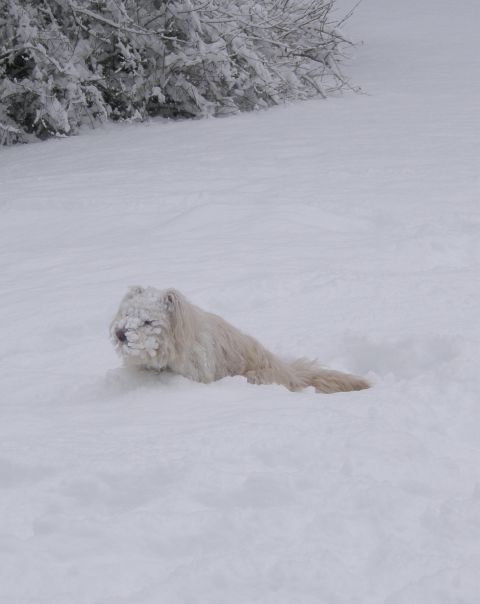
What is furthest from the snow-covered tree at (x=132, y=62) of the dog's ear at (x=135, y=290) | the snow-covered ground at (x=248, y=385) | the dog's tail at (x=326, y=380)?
the dog's tail at (x=326, y=380)

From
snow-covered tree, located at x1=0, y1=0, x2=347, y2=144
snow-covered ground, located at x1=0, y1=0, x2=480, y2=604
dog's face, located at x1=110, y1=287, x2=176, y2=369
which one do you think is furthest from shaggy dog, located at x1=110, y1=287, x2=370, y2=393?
snow-covered tree, located at x1=0, y1=0, x2=347, y2=144

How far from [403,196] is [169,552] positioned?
260 inches

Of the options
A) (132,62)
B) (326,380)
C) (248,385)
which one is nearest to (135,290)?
(248,385)

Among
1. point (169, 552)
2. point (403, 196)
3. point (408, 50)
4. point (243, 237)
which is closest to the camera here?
point (169, 552)

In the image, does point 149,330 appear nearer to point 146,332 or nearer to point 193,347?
point 146,332

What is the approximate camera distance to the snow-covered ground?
9.05ft

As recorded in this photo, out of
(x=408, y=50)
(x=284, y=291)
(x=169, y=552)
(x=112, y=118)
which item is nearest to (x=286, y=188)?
(x=284, y=291)

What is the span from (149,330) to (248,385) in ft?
2.13

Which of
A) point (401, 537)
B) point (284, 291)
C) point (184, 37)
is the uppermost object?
point (184, 37)

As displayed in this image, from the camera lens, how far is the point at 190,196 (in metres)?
9.10

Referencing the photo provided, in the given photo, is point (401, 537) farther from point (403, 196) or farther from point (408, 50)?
point (408, 50)

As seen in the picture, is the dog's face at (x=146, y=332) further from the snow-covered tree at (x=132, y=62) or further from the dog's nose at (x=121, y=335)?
the snow-covered tree at (x=132, y=62)

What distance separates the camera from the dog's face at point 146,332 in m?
4.60

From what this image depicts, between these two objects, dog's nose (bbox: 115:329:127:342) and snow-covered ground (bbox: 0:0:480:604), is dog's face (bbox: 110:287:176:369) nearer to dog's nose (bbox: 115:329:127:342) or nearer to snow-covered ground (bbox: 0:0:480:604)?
dog's nose (bbox: 115:329:127:342)
